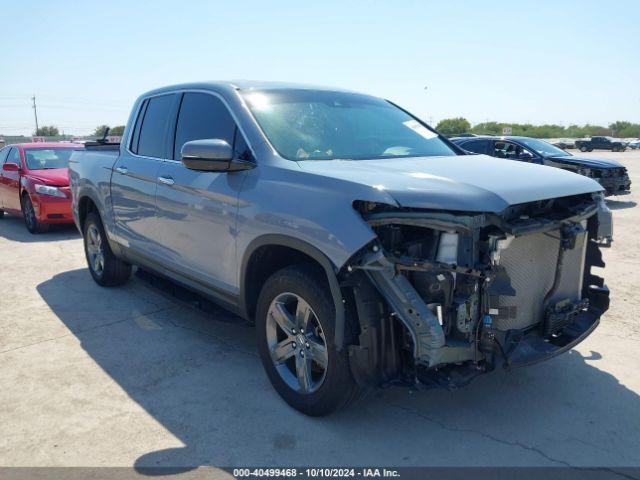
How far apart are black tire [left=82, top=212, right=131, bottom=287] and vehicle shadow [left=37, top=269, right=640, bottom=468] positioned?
61.0 inches

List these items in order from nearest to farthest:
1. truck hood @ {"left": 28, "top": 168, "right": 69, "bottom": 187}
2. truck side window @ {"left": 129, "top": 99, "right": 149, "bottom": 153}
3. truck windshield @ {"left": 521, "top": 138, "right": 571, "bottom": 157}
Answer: truck side window @ {"left": 129, "top": 99, "right": 149, "bottom": 153} → truck hood @ {"left": 28, "top": 168, "right": 69, "bottom": 187} → truck windshield @ {"left": 521, "top": 138, "right": 571, "bottom": 157}

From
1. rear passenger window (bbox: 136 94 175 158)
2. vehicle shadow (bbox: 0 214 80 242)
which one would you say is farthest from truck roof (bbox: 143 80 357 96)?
vehicle shadow (bbox: 0 214 80 242)

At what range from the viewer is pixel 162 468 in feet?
9.53

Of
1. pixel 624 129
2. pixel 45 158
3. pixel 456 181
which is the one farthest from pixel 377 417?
pixel 624 129

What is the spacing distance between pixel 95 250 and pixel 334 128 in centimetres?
356

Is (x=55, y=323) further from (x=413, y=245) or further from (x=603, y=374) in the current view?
(x=603, y=374)

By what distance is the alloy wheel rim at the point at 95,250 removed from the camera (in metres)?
6.05

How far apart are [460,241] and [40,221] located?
345 inches

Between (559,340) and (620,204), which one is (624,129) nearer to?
(620,204)

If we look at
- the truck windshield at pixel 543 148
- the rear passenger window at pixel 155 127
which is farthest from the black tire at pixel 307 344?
the truck windshield at pixel 543 148

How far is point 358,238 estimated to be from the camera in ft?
9.00

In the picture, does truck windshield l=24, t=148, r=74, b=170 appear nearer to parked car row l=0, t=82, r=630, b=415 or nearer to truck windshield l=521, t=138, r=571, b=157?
parked car row l=0, t=82, r=630, b=415

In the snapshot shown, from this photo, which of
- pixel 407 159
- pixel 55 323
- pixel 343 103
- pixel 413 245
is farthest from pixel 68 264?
pixel 413 245

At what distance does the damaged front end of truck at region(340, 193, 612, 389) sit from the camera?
2.71 meters
